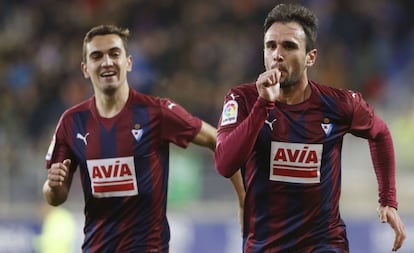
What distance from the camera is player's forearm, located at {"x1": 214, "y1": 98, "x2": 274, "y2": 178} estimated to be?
500 cm

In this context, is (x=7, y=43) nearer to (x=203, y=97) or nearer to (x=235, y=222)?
(x=203, y=97)

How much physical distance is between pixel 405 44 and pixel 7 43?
5.75 meters

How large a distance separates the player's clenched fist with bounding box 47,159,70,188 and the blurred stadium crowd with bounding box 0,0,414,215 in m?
5.76

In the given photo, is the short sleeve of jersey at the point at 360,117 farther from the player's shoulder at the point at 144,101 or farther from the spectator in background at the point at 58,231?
the spectator in background at the point at 58,231

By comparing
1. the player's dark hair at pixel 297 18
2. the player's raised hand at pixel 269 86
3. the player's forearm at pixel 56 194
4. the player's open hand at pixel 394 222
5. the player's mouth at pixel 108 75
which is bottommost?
the player's open hand at pixel 394 222

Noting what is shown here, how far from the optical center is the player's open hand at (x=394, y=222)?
5.54 meters

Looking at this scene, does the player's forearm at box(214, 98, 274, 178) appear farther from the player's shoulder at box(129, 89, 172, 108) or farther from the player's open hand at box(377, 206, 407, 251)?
the player's shoulder at box(129, 89, 172, 108)

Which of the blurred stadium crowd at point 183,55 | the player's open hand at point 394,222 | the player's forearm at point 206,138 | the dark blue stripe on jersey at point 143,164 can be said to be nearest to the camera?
the player's open hand at point 394,222

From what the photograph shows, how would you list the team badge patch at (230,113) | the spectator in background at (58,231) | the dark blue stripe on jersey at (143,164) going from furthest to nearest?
the spectator in background at (58,231), the dark blue stripe on jersey at (143,164), the team badge patch at (230,113)

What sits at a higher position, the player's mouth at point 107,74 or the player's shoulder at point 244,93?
the player's mouth at point 107,74

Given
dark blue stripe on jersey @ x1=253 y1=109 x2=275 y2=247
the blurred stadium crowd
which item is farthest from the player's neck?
the blurred stadium crowd

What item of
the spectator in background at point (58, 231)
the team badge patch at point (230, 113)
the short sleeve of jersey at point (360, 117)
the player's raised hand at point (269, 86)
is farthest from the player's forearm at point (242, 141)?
the spectator in background at point (58, 231)

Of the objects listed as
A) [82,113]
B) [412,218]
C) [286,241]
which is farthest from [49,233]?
[286,241]

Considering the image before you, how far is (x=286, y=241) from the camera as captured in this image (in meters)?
5.43
